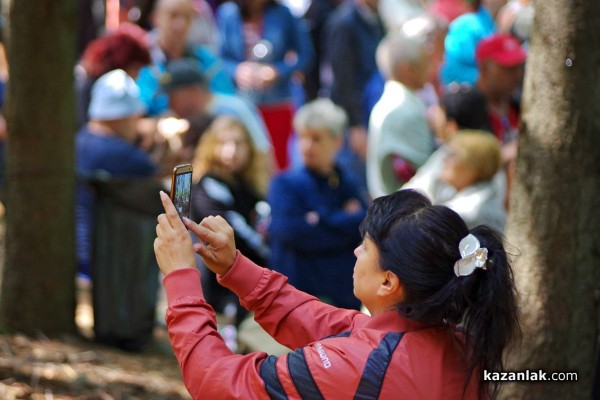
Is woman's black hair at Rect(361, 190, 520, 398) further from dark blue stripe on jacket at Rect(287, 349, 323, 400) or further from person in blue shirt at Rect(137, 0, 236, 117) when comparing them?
person in blue shirt at Rect(137, 0, 236, 117)

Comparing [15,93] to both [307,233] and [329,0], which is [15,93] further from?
[329,0]

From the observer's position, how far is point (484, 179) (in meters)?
6.07

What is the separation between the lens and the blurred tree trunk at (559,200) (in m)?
3.88

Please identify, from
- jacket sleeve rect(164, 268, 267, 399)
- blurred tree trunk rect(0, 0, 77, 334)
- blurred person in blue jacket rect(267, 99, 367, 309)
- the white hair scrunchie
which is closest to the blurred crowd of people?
blurred person in blue jacket rect(267, 99, 367, 309)

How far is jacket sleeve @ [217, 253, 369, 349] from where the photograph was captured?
10.4 feet

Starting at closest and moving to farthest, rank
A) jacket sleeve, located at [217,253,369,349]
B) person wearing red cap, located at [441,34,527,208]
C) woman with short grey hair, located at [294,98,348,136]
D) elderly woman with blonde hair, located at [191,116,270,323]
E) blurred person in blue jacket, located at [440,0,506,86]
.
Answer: jacket sleeve, located at [217,253,369,349]
elderly woman with blonde hair, located at [191,116,270,323]
woman with short grey hair, located at [294,98,348,136]
person wearing red cap, located at [441,34,527,208]
blurred person in blue jacket, located at [440,0,506,86]

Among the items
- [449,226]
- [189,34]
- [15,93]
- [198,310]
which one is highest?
[189,34]

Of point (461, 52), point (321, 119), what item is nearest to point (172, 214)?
point (321, 119)

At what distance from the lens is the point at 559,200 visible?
3.90 m

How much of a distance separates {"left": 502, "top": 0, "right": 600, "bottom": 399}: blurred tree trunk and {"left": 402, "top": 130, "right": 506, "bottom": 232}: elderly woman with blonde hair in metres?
1.86

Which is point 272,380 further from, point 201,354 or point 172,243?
point 172,243

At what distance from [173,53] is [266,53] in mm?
1028

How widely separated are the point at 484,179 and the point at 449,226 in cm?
327

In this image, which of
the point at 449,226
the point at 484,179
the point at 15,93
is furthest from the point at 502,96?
the point at 449,226
